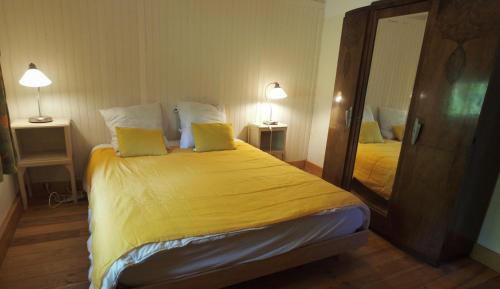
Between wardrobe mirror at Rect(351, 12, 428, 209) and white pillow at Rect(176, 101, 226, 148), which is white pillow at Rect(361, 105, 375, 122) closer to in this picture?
wardrobe mirror at Rect(351, 12, 428, 209)

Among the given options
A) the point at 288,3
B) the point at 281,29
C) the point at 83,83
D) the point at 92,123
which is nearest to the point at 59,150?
the point at 92,123

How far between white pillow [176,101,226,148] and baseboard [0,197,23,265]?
148 centimetres

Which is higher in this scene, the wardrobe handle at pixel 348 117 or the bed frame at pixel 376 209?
the wardrobe handle at pixel 348 117

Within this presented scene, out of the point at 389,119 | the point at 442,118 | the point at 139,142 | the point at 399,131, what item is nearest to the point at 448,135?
the point at 442,118

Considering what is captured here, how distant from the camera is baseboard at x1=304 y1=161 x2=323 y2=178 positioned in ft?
12.8

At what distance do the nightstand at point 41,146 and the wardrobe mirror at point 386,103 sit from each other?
8.86 ft

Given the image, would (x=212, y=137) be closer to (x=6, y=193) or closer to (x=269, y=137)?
(x=269, y=137)

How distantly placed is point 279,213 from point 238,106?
208cm

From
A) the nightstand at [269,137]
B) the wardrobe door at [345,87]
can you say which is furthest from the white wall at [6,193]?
the wardrobe door at [345,87]

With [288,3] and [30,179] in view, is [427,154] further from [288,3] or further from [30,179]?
[30,179]

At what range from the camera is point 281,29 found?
11.5ft

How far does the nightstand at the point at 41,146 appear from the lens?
2.40 meters

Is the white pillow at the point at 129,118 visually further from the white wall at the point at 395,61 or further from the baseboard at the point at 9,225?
the white wall at the point at 395,61

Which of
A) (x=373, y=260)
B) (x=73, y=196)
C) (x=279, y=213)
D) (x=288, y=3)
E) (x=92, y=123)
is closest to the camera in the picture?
(x=279, y=213)
